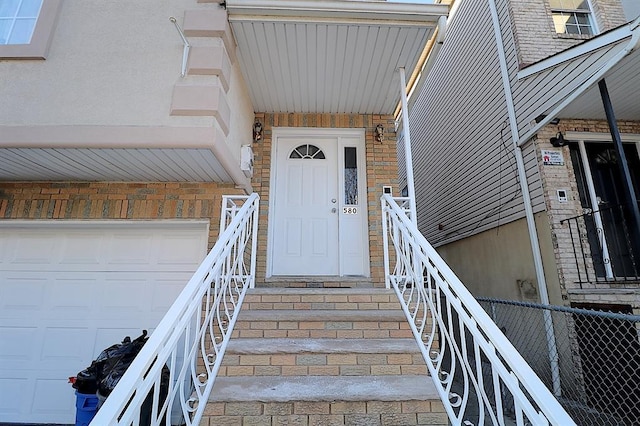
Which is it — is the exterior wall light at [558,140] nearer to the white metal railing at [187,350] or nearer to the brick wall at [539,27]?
the brick wall at [539,27]

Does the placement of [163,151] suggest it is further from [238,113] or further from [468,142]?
[468,142]

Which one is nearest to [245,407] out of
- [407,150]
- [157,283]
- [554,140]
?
[157,283]

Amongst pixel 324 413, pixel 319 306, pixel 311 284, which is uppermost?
pixel 311 284

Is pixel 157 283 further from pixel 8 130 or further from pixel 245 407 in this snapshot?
pixel 245 407

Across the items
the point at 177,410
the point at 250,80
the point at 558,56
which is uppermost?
the point at 558,56

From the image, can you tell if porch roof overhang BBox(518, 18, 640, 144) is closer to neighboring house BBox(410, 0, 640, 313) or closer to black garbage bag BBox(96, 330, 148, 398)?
neighboring house BBox(410, 0, 640, 313)

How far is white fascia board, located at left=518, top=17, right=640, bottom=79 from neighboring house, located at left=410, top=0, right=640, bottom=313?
1cm

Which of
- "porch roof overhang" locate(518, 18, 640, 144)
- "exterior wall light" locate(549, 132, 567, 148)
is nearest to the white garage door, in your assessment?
"porch roof overhang" locate(518, 18, 640, 144)

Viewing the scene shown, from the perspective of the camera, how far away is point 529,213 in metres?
4.50

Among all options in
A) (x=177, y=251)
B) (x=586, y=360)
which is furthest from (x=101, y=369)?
(x=586, y=360)

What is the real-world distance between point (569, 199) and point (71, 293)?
6.25 metres

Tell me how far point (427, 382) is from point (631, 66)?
13.8ft

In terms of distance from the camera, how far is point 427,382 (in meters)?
2.10

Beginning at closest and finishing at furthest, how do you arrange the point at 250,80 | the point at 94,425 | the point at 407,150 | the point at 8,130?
the point at 94,425 → the point at 8,130 → the point at 407,150 → the point at 250,80
